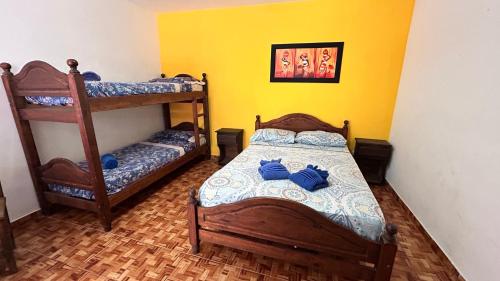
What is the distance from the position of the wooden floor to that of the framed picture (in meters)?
2.07

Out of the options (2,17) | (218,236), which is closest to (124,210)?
(218,236)

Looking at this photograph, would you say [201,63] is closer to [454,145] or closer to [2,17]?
[2,17]

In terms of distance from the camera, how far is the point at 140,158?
9.27ft

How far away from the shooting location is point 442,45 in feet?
6.88

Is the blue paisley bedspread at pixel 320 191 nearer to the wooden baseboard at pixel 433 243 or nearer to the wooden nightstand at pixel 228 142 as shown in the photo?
the wooden baseboard at pixel 433 243

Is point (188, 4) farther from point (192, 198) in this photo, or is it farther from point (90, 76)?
point (192, 198)

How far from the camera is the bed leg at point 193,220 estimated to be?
1.73 m

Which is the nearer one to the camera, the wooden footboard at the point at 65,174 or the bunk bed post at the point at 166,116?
the wooden footboard at the point at 65,174

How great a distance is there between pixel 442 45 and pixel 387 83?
0.98 meters

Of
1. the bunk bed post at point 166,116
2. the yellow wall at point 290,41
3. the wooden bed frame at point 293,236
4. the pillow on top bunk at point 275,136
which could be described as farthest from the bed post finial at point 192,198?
the bunk bed post at point 166,116

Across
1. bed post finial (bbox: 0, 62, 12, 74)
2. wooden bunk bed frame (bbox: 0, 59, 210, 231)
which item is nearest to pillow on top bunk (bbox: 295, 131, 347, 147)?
wooden bunk bed frame (bbox: 0, 59, 210, 231)

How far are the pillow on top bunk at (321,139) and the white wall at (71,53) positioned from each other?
2.62 metres

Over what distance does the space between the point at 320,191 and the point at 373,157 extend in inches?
68.3

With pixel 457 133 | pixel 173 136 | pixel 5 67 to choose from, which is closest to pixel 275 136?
pixel 173 136
